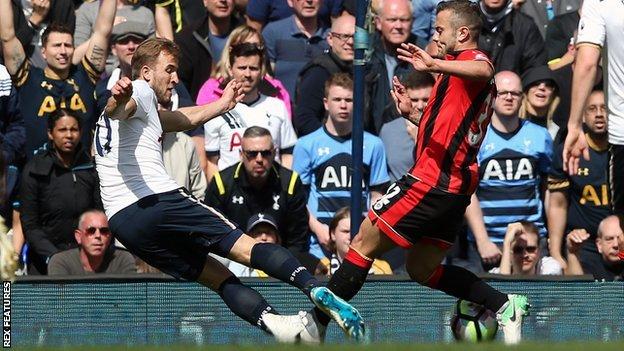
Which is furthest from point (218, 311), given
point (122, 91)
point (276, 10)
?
point (276, 10)

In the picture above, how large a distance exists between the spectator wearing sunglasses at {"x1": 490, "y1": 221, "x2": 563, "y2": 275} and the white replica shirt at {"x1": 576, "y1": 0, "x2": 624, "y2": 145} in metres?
2.68

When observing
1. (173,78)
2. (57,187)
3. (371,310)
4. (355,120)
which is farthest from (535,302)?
(57,187)

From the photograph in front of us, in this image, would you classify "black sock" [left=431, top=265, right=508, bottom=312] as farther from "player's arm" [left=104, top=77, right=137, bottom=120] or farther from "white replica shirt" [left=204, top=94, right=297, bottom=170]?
"white replica shirt" [left=204, top=94, right=297, bottom=170]

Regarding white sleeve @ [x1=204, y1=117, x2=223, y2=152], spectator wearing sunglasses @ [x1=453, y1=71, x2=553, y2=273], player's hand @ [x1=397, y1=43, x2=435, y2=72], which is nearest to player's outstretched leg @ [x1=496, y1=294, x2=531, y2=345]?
player's hand @ [x1=397, y1=43, x2=435, y2=72]

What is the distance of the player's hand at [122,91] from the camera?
9.07 meters

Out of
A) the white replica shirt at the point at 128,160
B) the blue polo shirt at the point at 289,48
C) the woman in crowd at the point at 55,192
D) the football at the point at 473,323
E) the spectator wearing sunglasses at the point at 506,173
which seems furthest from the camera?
the blue polo shirt at the point at 289,48

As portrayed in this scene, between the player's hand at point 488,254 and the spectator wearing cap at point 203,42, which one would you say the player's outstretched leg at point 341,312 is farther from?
the spectator wearing cap at point 203,42

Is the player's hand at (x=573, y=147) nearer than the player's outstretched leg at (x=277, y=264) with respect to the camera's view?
No

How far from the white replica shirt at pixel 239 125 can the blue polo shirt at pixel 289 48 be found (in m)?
0.87

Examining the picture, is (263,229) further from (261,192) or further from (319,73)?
(319,73)

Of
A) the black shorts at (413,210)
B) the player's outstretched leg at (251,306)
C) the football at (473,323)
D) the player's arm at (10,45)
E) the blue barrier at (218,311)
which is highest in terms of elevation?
the player's arm at (10,45)

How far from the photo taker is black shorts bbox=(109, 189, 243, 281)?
31.4ft

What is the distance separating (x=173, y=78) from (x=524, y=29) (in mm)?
5234

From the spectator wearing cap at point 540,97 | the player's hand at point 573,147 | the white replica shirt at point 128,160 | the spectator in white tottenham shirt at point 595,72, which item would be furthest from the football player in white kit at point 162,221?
the spectator wearing cap at point 540,97
